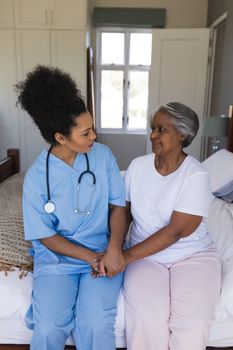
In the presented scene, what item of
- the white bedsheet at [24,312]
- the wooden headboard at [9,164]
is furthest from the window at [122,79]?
the white bedsheet at [24,312]

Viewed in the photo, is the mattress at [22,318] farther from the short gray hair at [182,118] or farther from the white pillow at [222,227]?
the short gray hair at [182,118]

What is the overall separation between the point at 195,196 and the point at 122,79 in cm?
329

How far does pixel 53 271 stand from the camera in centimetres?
112

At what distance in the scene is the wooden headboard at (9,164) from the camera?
212 cm

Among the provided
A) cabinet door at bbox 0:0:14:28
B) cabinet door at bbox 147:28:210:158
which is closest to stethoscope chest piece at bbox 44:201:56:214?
cabinet door at bbox 147:28:210:158

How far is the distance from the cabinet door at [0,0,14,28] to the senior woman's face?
2790 mm

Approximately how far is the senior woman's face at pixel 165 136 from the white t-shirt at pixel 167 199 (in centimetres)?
7

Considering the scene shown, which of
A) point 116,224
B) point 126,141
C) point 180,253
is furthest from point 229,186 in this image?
point 126,141

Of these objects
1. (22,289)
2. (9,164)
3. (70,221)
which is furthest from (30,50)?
(22,289)

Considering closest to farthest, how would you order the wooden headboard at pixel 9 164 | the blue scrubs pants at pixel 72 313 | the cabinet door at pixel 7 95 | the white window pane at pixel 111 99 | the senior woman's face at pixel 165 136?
the blue scrubs pants at pixel 72 313 < the senior woman's face at pixel 165 136 < the wooden headboard at pixel 9 164 < the cabinet door at pixel 7 95 < the white window pane at pixel 111 99

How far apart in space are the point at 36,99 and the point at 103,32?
10.8 ft

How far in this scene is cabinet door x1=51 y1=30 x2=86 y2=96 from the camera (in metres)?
3.33

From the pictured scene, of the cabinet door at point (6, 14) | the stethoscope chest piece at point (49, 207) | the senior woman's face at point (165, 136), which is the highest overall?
the cabinet door at point (6, 14)

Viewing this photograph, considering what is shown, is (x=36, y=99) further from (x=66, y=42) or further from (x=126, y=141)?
(x=126, y=141)
